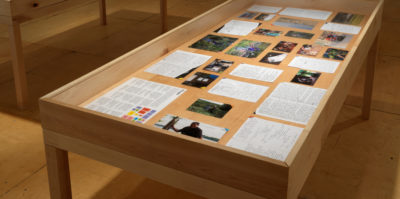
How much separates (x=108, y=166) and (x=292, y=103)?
1.17 meters

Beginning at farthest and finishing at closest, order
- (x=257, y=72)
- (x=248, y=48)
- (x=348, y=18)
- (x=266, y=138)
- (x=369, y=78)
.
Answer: (x=369, y=78) < (x=348, y=18) < (x=248, y=48) < (x=257, y=72) < (x=266, y=138)

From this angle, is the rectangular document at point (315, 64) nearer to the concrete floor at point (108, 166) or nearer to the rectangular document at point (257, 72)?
the rectangular document at point (257, 72)

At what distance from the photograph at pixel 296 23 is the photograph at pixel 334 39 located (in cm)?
14

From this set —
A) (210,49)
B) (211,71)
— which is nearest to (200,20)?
(210,49)

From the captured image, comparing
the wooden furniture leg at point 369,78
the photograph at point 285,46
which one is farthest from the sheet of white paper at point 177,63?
the wooden furniture leg at point 369,78

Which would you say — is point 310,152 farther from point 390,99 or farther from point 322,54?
point 390,99

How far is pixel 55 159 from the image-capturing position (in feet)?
5.20

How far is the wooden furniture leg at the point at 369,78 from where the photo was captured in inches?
108

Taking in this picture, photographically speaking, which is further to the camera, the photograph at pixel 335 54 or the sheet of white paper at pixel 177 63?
the photograph at pixel 335 54

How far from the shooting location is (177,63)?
6.89 feet

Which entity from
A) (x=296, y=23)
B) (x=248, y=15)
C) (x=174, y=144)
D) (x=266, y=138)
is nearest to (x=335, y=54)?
(x=296, y=23)

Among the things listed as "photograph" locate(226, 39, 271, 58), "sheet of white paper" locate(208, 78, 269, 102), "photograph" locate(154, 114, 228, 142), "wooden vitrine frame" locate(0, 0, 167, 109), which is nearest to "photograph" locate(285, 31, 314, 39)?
"photograph" locate(226, 39, 271, 58)

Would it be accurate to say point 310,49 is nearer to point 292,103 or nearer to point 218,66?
point 218,66

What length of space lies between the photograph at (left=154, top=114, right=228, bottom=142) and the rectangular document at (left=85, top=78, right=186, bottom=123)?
2.8 inches
